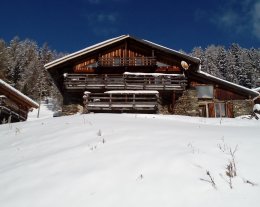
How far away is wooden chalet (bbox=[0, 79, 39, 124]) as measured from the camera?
25469 millimetres

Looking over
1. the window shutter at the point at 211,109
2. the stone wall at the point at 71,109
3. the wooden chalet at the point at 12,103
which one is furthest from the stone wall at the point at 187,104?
the wooden chalet at the point at 12,103

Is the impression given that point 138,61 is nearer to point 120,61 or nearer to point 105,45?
point 120,61

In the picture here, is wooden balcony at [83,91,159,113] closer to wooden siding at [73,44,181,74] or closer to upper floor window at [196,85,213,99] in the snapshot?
wooden siding at [73,44,181,74]

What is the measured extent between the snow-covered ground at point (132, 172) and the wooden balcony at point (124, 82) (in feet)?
60.8

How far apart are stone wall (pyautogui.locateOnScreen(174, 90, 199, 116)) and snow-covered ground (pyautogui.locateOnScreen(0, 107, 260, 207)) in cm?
1934

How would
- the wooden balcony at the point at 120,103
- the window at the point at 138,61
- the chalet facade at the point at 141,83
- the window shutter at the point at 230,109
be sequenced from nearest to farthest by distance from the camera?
the wooden balcony at the point at 120,103 → the chalet facade at the point at 141,83 → the window at the point at 138,61 → the window shutter at the point at 230,109

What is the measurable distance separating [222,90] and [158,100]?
20.6 feet

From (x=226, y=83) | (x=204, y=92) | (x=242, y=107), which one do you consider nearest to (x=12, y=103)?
(x=204, y=92)

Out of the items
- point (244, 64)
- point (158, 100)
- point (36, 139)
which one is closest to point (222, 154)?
point (36, 139)

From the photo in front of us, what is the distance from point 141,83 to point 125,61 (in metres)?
2.37

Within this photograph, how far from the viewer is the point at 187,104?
84.7 feet

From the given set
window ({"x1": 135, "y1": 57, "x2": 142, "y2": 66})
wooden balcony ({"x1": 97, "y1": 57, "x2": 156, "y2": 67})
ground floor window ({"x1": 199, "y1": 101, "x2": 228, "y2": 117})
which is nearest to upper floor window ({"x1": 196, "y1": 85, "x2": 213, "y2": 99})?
ground floor window ({"x1": 199, "y1": 101, "x2": 228, "y2": 117})

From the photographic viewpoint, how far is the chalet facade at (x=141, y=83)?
2498 centimetres

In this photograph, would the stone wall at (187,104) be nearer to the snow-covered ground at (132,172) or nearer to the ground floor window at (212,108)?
the ground floor window at (212,108)
